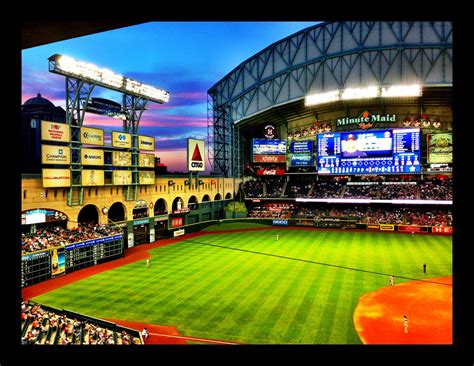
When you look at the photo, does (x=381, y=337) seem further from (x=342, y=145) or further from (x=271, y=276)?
(x=342, y=145)

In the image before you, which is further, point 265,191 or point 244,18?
point 265,191

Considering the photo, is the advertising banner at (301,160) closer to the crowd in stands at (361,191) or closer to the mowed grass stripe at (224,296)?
the crowd in stands at (361,191)

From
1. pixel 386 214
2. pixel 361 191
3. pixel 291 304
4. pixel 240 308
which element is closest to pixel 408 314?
pixel 291 304

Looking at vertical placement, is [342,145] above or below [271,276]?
above

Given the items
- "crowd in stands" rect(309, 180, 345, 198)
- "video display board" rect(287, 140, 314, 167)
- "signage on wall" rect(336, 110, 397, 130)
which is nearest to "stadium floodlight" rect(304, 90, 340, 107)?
"signage on wall" rect(336, 110, 397, 130)

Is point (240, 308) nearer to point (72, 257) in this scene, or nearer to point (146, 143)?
point (72, 257)

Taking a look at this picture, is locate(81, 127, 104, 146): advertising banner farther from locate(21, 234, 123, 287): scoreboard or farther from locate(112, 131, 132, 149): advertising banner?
locate(21, 234, 123, 287): scoreboard
